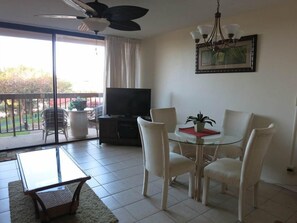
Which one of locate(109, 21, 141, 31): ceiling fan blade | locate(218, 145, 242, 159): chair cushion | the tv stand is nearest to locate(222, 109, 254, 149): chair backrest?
locate(218, 145, 242, 159): chair cushion

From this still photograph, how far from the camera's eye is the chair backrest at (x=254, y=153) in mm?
1942

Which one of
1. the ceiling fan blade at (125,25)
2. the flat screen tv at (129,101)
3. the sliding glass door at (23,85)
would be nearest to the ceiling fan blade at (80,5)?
the ceiling fan blade at (125,25)

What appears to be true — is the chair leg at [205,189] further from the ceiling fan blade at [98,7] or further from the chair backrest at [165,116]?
the ceiling fan blade at [98,7]

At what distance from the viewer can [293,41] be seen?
264 centimetres

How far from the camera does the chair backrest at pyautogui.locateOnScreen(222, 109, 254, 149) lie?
2.94 meters

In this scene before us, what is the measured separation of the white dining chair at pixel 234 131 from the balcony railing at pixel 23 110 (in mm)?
3372

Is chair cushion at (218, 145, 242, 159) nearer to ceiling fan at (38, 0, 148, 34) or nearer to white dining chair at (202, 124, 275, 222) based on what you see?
white dining chair at (202, 124, 275, 222)

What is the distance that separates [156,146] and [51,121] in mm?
3026

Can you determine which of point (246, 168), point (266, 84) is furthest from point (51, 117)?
point (266, 84)

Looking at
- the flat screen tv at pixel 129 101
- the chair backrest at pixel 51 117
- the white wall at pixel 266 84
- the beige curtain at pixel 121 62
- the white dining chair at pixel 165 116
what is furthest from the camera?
the beige curtain at pixel 121 62

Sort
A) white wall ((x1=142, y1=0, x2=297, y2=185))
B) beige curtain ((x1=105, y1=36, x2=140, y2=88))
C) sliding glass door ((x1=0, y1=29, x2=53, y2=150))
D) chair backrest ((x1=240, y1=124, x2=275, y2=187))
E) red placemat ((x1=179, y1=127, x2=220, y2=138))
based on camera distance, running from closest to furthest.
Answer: chair backrest ((x1=240, y1=124, x2=275, y2=187)) → red placemat ((x1=179, y1=127, x2=220, y2=138)) → white wall ((x1=142, y1=0, x2=297, y2=185)) → sliding glass door ((x1=0, y1=29, x2=53, y2=150)) → beige curtain ((x1=105, y1=36, x2=140, y2=88))

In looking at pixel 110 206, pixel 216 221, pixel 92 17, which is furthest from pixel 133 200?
pixel 92 17

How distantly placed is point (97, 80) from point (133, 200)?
3198 millimetres

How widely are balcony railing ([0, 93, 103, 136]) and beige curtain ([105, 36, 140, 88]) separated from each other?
1182 millimetres
